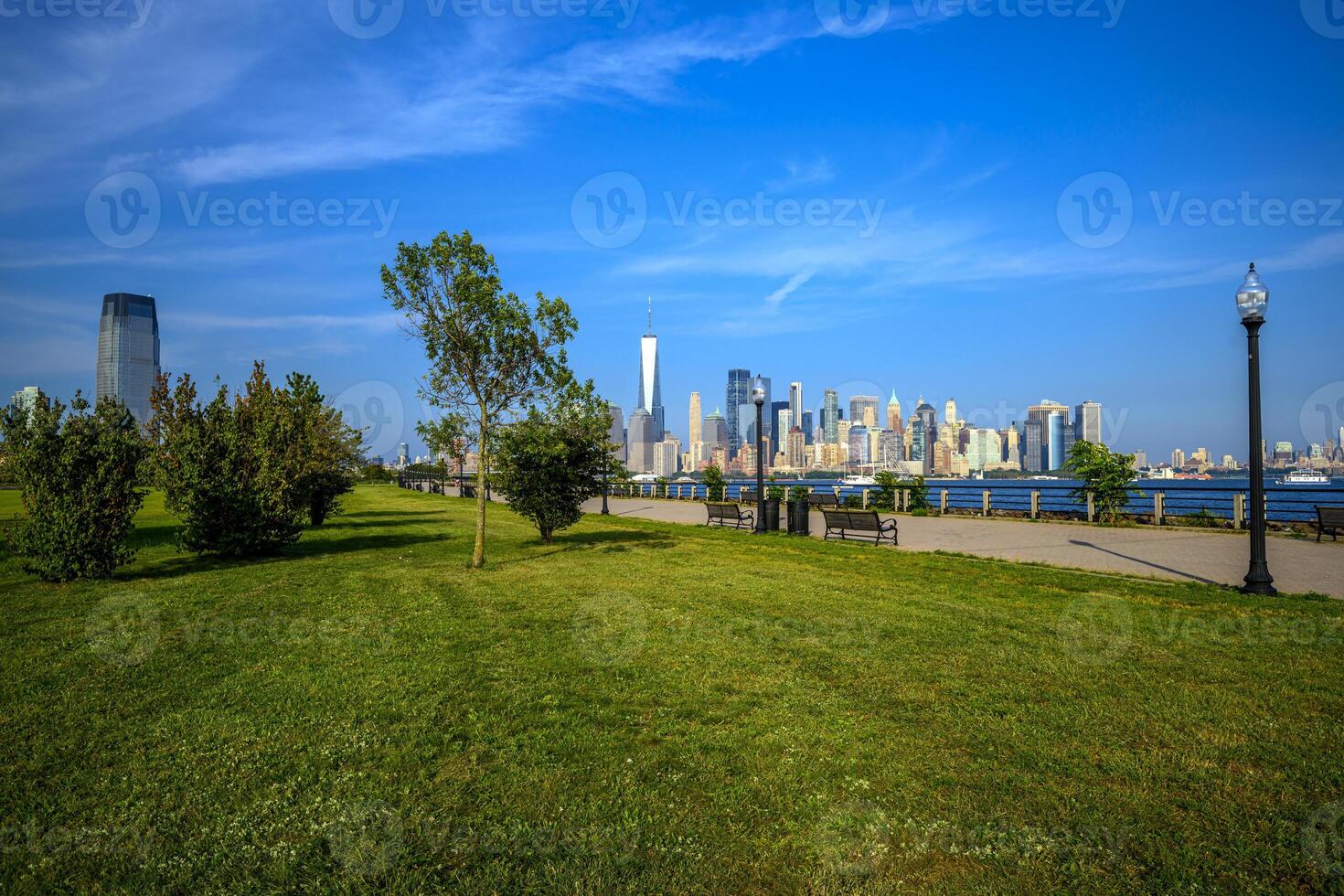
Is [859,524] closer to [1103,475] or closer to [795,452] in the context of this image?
[1103,475]

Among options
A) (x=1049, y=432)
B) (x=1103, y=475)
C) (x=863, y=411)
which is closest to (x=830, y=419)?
(x=863, y=411)

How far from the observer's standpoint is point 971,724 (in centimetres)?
475

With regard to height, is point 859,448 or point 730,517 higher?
point 859,448

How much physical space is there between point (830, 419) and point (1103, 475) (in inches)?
4845

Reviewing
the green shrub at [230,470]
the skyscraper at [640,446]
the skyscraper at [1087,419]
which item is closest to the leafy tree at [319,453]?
the green shrub at [230,470]

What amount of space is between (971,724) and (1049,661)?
2.00 metres

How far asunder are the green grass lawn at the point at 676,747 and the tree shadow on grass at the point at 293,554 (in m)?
3.55

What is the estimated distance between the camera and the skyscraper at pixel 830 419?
422 feet

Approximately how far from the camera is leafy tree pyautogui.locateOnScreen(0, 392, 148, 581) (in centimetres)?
1042

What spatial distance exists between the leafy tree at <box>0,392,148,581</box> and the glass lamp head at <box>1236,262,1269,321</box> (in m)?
17.0

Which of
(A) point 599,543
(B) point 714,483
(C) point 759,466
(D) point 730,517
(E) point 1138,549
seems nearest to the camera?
(E) point 1138,549

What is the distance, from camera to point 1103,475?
21.1 metres

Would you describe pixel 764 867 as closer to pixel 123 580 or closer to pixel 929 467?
pixel 123 580

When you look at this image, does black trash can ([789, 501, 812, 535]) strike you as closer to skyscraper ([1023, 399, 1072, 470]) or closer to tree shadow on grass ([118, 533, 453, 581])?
tree shadow on grass ([118, 533, 453, 581])
